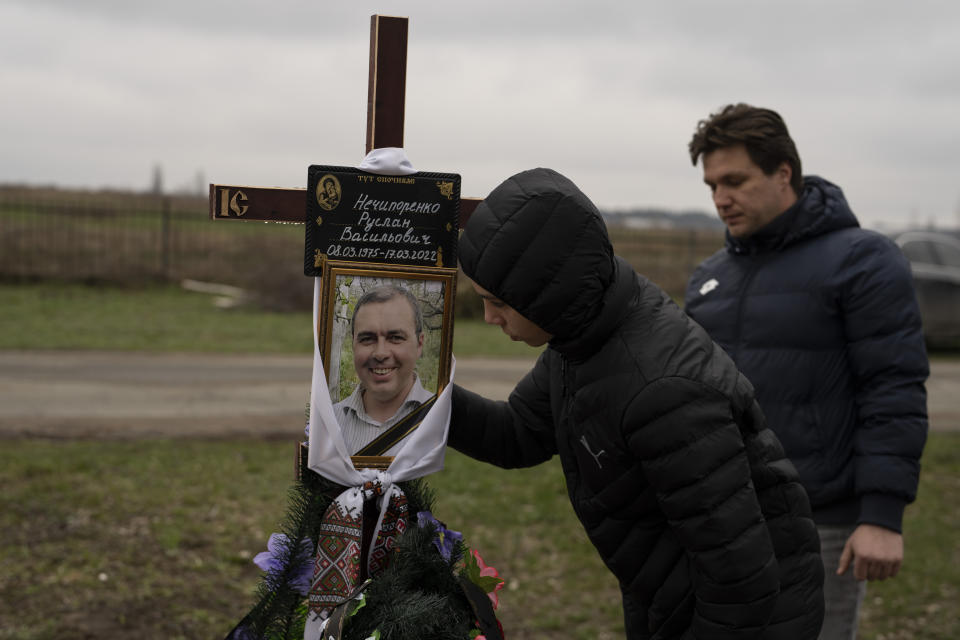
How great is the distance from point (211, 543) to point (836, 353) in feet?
11.4

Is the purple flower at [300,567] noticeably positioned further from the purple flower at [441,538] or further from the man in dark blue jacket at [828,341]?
the man in dark blue jacket at [828,341]

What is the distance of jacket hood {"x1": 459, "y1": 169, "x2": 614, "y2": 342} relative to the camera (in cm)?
148

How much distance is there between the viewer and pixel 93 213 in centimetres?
1836

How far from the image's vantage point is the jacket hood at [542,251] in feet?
4.86

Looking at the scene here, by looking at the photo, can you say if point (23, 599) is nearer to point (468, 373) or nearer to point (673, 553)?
point (673, 553)

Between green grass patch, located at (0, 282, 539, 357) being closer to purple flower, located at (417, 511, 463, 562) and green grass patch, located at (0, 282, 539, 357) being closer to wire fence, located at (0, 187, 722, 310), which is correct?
wire fence, located at (0, 187, 722, 310)

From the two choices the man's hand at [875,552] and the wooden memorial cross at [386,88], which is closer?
the wooden memorial cross at [386,88]

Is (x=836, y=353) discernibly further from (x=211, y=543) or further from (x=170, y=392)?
(x=170, y=392)

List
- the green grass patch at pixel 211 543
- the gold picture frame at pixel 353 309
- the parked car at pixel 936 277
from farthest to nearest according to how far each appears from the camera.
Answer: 1. the parked car at pixel 936 277
2. the green grass patch at pixel 211 543
3. the gold picture frame at pixel 353 309

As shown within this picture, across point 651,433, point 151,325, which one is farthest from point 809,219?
point 151,325

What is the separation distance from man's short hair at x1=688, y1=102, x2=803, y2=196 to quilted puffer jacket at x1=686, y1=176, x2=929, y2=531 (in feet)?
0.51

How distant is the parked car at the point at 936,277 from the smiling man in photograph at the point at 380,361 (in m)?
11.5

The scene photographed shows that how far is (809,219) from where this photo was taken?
262 centimetres

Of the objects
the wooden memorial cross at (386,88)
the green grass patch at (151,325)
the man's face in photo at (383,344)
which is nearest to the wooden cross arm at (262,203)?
the wooden memorial cross at (386,88)
